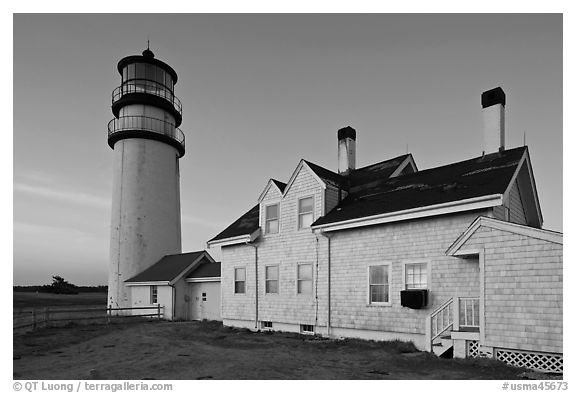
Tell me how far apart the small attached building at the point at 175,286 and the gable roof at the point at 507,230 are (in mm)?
15207

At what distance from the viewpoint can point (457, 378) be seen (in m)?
9.25

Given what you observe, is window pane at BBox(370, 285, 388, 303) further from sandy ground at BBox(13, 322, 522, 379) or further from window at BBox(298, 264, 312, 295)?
window at BBox(298, 264, 312, 295)

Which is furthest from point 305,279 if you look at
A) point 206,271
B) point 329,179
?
point 206,271

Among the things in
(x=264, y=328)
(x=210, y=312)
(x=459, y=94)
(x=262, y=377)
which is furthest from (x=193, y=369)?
(x=210, y=312)

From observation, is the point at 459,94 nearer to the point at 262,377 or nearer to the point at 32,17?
the point at 262,377

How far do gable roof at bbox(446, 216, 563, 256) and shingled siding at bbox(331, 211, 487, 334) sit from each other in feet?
3.56

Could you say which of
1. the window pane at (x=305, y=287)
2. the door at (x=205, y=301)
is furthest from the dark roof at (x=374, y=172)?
the door at (x=205, y=301)

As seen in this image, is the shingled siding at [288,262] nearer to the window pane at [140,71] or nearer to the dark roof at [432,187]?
the dark roof at [432,187]

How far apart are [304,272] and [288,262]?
896mm

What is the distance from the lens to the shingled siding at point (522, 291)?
9844mm

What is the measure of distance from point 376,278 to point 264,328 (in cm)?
611

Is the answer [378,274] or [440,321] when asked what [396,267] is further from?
[440,321]

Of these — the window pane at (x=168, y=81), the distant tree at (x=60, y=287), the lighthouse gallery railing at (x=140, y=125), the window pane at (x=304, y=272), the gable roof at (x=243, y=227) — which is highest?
the window pane at (x=168, y=81)

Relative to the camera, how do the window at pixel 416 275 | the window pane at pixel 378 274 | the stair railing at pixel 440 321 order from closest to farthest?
the stair railing at pixel 440 321
the window at pixel 416 275
the window pane at pixel 378 274
